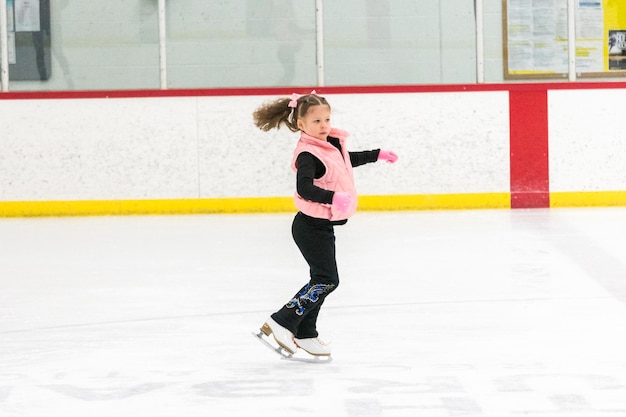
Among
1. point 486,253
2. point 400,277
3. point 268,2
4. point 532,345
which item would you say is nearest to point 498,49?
point 268,2

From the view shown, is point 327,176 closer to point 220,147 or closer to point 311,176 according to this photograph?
point 311,176

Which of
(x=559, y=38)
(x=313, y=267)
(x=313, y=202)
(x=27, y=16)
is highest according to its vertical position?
(x=27, y=16)

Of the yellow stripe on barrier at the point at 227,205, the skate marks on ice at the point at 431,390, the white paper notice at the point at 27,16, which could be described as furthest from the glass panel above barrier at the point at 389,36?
the skate marks on ice at the point at 431,390

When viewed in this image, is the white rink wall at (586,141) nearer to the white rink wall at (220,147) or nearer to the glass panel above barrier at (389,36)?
the white rink wall at (220,147)

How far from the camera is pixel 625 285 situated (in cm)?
583

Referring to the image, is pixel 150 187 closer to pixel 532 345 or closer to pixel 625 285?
pixel 625 285

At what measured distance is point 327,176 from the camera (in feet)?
13.3

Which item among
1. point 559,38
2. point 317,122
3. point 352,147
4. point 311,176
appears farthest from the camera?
point 559,38

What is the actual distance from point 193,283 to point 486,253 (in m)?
1.95

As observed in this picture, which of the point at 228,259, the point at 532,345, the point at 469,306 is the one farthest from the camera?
the point at 228,259

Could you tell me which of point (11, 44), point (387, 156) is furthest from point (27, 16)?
point (387, 156)

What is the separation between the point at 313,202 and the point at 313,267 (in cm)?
23

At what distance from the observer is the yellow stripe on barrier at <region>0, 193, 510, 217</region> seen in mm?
10570

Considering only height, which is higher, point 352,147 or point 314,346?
point 352,147
